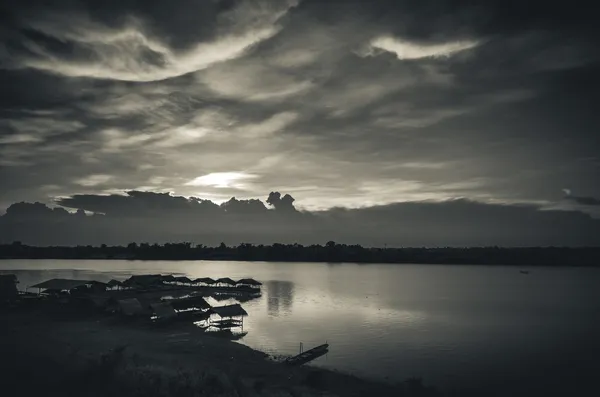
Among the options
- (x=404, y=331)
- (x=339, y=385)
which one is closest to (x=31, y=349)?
(x=339, y=385)

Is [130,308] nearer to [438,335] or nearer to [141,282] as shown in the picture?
[141,282]

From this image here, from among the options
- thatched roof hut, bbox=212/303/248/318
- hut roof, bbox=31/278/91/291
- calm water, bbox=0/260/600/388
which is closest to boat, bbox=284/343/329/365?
calm water, bbox=0/260/600/388

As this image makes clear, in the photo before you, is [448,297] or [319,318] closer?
[319,318]

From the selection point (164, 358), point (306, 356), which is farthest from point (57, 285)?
point (306, 356)

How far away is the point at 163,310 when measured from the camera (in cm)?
5859

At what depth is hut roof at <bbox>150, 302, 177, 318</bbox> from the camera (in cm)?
5781

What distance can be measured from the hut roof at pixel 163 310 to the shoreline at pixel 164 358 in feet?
6.97

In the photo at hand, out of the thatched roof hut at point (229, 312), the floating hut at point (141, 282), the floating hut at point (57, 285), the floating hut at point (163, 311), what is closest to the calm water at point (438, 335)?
the thatched roof hut at point (229, 312)

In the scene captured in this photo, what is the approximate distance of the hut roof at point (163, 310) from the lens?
2276 inches

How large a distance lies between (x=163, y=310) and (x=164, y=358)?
21.0m

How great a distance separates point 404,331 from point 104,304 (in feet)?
154

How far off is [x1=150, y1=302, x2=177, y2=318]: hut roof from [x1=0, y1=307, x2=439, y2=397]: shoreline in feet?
6.97

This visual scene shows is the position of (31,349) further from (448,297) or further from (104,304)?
(448,297)

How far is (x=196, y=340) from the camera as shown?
4859 cm
